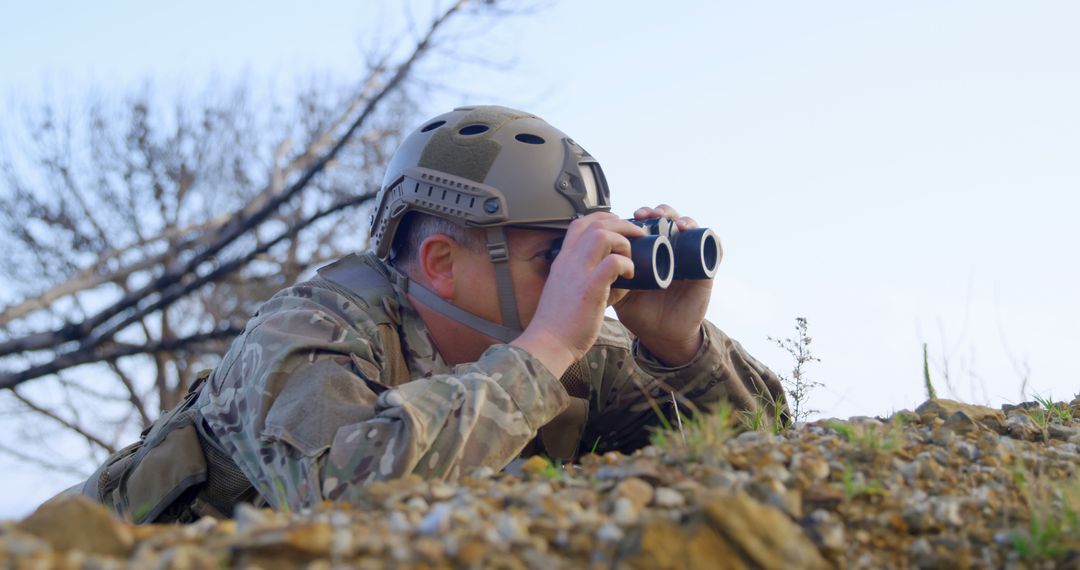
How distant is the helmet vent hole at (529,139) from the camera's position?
3805mm

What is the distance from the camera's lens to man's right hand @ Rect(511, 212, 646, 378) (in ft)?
10.2

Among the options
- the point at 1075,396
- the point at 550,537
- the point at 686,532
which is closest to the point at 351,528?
the point at 550,537

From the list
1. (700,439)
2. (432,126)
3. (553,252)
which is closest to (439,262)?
(553,252)

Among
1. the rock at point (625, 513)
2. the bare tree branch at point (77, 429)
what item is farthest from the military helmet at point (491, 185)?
the bare tree branch at point (77, 429)

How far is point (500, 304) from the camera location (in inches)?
142

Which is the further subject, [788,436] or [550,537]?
[788,436]

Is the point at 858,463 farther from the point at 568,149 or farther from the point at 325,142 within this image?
the point at 325,142

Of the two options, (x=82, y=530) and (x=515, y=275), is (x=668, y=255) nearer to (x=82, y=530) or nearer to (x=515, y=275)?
(x=515, y=275)

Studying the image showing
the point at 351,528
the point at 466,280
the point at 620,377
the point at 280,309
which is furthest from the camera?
the point at 620,377

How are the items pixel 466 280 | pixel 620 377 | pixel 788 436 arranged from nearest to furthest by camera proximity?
pixel 788 436, pixel 466 280, pixel 620 377

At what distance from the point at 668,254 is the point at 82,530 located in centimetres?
213

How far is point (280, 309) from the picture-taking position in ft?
11.2

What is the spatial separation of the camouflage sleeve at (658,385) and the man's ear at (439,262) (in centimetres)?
69

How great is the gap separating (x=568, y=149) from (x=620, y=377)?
0.87m
